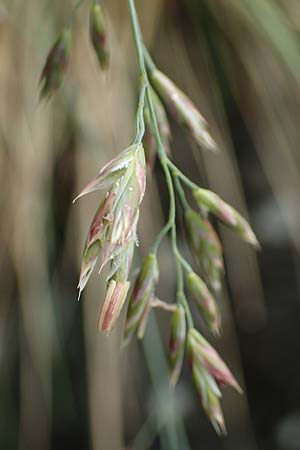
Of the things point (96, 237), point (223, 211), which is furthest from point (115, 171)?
point (223, 211)

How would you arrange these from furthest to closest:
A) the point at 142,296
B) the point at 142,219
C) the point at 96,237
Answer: the point at 142,219
the point at 142,296
the point at 96,237

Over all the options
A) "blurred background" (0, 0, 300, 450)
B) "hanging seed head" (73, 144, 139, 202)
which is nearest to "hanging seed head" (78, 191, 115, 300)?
"hanging seed head" (73, 144, 139, 202)

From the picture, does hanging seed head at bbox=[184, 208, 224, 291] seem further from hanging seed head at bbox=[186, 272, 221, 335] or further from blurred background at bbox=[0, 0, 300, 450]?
blurred background at bbox=[0, 0, 300, 450]

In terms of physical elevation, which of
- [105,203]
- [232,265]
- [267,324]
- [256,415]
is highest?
[105,203]

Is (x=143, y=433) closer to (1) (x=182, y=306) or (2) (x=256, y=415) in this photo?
(2) (x=256, y=415)

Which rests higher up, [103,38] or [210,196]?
[103,38]

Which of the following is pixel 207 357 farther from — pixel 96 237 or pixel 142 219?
pixel 142 219

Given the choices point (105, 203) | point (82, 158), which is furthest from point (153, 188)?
point (105, 203)
